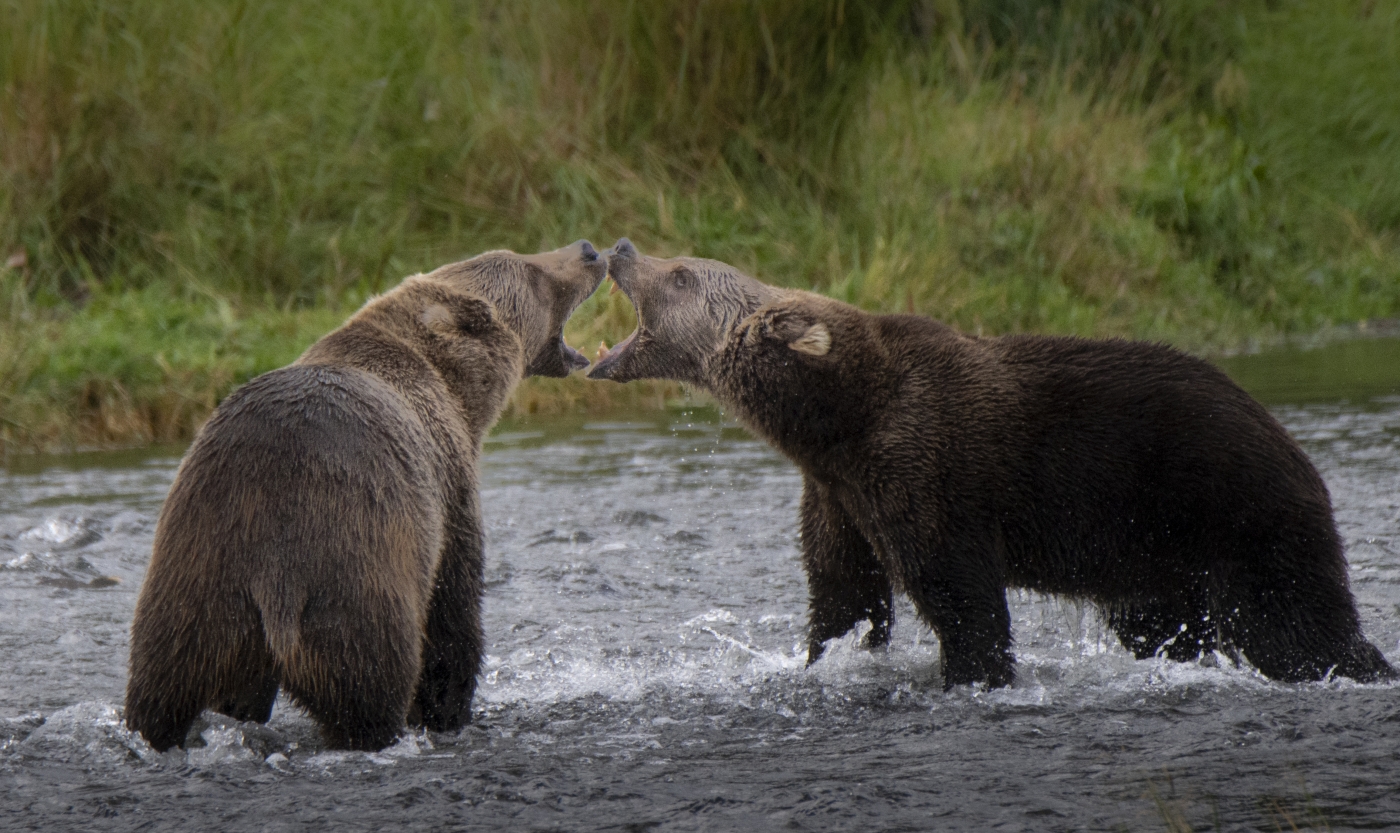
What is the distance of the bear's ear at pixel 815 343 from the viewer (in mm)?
4980

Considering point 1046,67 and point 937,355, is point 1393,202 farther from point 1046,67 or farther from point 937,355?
point 937,355

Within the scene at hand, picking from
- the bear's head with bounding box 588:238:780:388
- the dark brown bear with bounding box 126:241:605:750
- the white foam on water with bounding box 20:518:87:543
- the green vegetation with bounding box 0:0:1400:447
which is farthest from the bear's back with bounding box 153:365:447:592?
the green vegetation with bounding box 0:0:1400:447

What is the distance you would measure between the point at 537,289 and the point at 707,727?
5.44ft

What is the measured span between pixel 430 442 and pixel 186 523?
2.52 feet

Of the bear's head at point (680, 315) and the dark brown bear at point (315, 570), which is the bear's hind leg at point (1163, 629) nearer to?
the bear's head at point (680, 315)

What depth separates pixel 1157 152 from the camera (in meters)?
15.3

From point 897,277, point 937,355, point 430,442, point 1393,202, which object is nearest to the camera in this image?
point 430,442

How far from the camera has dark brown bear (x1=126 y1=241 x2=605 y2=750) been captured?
3988mm

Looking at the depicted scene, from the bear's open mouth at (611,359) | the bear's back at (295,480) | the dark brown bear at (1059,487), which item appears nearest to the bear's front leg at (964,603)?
the dark brown bear at (1059,487)

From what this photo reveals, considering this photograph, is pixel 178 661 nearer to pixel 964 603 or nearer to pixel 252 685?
pixel 252 685

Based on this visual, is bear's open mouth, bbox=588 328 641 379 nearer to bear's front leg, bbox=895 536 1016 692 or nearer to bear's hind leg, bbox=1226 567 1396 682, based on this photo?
bear's front leg, bbox=895 536 1016 692

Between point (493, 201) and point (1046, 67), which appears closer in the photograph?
point (493, 201)

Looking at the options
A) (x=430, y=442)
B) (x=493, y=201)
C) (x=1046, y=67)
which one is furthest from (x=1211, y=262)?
(x=430, y=442)

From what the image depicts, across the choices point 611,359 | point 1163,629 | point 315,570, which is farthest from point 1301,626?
point 315,570
